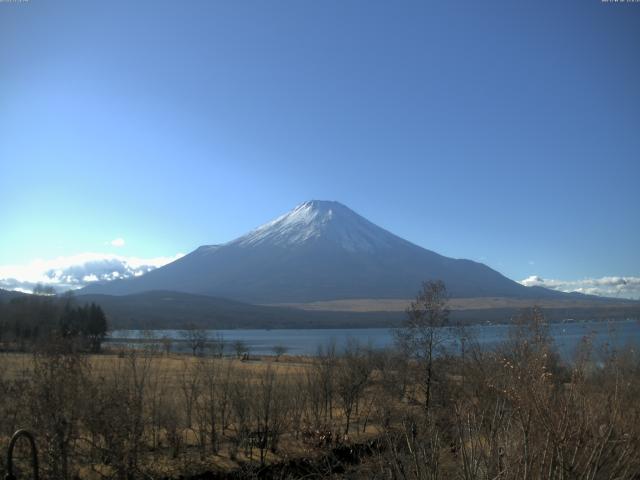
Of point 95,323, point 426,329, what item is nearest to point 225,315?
point 95,323

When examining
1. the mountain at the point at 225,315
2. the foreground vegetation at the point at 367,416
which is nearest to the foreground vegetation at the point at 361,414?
the foreground vegetation at the point at 367,416

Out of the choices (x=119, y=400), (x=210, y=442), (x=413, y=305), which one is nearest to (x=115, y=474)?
(x=119, y=400)

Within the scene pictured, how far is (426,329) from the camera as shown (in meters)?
26.7

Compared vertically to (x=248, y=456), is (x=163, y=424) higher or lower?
higher

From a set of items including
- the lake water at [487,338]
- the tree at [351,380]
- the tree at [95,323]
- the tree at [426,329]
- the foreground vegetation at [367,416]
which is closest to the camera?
the foreground vegetation at [367,416]

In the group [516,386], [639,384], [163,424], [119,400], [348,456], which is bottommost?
[348,456]

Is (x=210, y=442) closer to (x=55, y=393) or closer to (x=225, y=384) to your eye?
(x=225, y=384)

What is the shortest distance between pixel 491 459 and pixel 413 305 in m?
22.4

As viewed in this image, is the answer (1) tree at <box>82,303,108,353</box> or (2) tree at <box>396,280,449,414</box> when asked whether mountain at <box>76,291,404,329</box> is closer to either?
(1) tree at <box>82,303,108,353</box>

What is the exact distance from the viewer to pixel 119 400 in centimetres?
1495

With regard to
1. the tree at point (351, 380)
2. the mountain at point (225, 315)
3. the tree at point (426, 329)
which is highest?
the tree at point (426, 329)

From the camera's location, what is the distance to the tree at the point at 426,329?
85.7 feet

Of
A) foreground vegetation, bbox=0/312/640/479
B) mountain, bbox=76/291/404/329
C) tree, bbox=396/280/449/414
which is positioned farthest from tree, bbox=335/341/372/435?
mountain, bbox=76/291/404/329

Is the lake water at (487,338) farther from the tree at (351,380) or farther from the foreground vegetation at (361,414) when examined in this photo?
the tree at (351,380)
